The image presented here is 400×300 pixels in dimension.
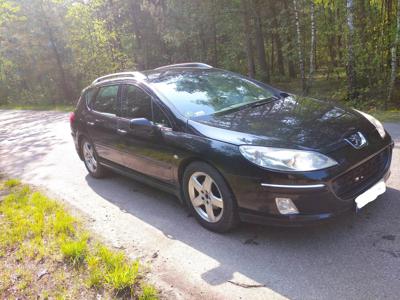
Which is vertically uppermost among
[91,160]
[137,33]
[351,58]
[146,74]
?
[137,33]

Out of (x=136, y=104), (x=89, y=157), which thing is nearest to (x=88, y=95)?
(x=89, y=157)

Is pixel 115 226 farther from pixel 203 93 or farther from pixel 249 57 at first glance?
pixel 249 57

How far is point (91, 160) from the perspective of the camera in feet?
19.7

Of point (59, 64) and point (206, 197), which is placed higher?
point (59, 64)

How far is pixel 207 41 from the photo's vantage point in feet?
70.3

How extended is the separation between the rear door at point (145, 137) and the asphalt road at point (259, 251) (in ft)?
1.78

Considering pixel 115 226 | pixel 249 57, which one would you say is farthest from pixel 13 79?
pixel 115 226

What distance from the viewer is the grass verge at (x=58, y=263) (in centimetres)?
297

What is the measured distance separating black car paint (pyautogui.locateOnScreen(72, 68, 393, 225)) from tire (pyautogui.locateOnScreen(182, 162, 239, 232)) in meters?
0.09

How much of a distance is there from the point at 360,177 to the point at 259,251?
1.11 m

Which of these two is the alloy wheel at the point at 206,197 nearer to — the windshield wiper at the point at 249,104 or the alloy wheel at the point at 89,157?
the windshield wiper at the point at 249,104

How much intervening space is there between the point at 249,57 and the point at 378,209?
1426cm

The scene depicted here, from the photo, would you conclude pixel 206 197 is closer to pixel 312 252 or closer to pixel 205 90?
pixel 312 252

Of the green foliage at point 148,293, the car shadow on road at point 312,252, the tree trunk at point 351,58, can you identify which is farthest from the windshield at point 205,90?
the tree trunk at point 351,58
